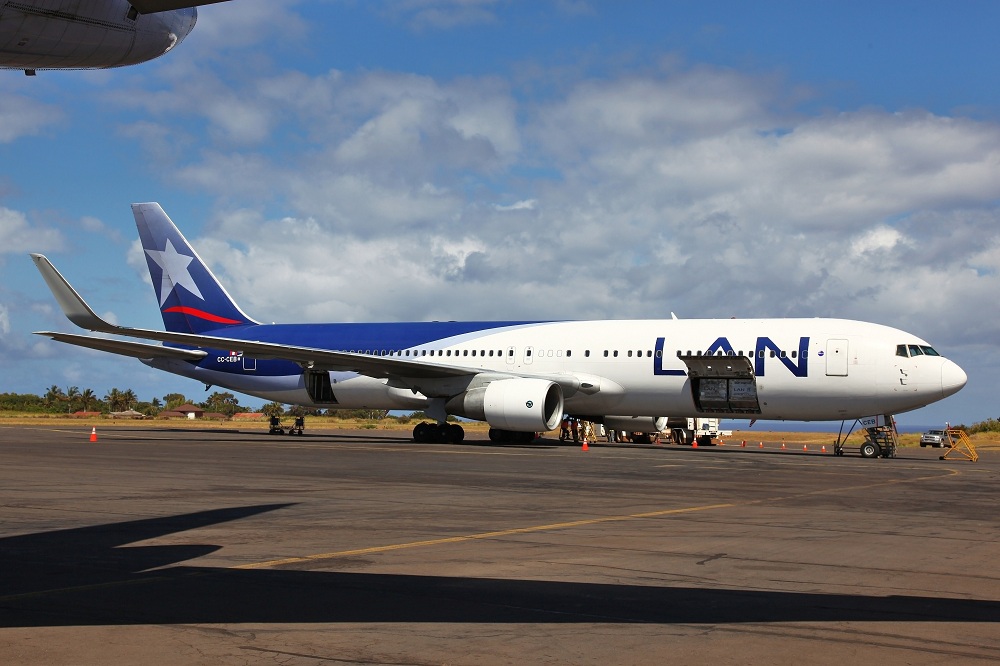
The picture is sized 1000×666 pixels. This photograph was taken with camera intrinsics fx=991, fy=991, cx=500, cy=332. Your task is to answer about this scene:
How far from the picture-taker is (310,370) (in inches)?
1411

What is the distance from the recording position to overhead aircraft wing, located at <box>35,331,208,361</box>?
32.5m

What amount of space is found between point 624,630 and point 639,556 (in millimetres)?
2965

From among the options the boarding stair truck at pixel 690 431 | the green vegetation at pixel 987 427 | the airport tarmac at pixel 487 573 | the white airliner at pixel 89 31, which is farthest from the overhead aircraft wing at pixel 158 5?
the green vegetation at pixel 987 427

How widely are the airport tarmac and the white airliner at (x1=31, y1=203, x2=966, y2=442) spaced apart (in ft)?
37.0

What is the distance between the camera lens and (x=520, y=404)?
2934cm

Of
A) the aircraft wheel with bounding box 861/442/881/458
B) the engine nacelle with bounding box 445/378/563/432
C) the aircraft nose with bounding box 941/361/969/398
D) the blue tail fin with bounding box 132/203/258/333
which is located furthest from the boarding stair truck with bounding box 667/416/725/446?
the blue tail fin with bounding box 132/203/258/333

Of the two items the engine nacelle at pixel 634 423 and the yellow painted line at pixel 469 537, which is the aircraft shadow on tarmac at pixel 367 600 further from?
the engine nacelle at pixel 634 423

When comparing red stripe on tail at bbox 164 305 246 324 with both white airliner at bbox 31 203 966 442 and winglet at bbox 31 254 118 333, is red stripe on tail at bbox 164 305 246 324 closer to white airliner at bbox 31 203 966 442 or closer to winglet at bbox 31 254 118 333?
white airliner at bbox 31 203 966 442

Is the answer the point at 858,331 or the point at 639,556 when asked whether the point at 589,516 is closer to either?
the point at 639,556

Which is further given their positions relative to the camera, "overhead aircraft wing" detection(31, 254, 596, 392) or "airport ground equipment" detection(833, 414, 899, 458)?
"overhead aircraft wing" detection(31, 254, 596, 392)

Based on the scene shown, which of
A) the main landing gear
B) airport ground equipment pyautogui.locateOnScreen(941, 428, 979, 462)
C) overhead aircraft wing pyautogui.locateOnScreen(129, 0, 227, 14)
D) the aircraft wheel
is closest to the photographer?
overhead aircraft wing pyautogui.locateOnScreen(129, 0, 227, 14)

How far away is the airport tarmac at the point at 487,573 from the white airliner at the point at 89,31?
11.1ft

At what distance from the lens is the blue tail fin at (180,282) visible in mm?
39281

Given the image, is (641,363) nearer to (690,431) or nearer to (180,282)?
(690,431)
